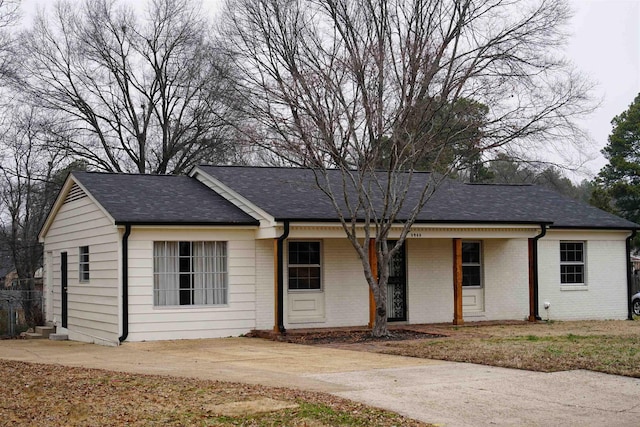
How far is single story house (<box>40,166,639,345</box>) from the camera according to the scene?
1977cm

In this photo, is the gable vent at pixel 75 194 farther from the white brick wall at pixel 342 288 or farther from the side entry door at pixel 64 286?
the white brick wall at pixel 342 288

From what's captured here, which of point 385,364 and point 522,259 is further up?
point 522,259

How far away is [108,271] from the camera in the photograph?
20031mm

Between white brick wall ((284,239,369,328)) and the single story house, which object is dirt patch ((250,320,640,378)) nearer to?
white brick wall ((284,239,369,328))

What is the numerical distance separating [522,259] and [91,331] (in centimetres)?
1138

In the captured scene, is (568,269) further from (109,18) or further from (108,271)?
(109,18)

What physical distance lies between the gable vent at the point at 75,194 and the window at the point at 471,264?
32.5ft

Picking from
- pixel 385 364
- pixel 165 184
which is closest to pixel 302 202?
pixel 165 184

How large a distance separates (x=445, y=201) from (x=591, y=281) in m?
4.93

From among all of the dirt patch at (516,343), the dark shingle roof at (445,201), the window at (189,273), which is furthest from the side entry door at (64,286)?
the dirt patch at (516,343)

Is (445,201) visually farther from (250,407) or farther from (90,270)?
(250,407)

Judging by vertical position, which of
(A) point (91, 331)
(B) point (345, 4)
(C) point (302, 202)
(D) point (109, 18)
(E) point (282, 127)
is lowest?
(A) point (91, 331)

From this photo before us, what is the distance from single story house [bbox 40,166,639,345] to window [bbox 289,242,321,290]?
0.09 ft

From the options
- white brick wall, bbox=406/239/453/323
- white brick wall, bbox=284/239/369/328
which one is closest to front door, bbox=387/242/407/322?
white brick wall, bbox=406/239/453/323
